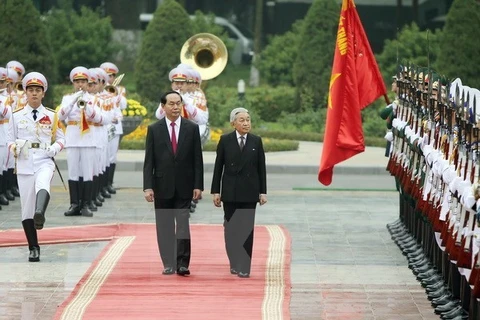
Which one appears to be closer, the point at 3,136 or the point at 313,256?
the point at 313,256

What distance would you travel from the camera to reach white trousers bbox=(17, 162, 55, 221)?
15.1 metres

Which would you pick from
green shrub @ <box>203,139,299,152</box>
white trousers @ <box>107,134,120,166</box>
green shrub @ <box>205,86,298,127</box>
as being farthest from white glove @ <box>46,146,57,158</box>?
green shrub @ <box>205,86,298,127</box>

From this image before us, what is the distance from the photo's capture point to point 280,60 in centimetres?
4331

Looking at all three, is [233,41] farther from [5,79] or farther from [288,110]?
[5,79]

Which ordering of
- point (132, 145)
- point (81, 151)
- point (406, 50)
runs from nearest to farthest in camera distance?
1. point (81, 151)
2. point (132, 145)
3. point (406, 50)

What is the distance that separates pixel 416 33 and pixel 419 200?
25822 mm

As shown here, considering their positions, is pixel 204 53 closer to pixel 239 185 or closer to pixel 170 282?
pixel 239 185

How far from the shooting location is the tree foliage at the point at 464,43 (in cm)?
3177

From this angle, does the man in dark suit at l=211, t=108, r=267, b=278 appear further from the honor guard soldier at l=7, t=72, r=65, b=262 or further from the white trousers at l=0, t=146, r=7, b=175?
the white trousers at l=0, t=146, r=7, b=175

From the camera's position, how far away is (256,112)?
3722cm

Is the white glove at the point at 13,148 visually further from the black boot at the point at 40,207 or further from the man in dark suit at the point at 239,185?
the man in dark suit at the point at 239,185

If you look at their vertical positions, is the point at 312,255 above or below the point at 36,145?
below

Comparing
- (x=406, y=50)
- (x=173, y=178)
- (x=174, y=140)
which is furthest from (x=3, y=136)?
(x=406, y=50)

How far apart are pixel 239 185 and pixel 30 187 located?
2198 mm
